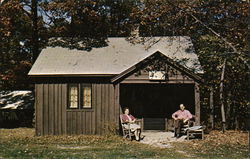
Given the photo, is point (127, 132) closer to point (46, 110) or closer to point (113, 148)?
point (113, 148)

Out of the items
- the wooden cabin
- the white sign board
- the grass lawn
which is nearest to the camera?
the grass lawn

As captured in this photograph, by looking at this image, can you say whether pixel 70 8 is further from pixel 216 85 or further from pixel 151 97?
pixel 216 85

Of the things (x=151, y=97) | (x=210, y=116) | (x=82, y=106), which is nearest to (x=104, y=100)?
(x=82, y=106)

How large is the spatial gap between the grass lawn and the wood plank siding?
1.06 meters

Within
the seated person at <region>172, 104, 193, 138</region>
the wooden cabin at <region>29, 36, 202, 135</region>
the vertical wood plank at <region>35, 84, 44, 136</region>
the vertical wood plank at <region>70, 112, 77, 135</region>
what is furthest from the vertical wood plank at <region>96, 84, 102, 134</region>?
the seated person at <region>172, 104, 193, 138</region>

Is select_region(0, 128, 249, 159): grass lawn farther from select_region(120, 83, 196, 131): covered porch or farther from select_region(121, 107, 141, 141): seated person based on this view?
select_region(120, 83, 196, 131): covered porch

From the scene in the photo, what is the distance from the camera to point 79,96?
743 inches

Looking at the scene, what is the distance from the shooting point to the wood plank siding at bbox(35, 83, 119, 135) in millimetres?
18781

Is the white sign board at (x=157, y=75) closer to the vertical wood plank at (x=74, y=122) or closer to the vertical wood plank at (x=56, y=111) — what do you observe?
the vertical wood plank at (x=74, y=122)

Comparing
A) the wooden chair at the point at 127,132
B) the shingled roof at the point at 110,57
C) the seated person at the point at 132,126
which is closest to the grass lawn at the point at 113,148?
the wooden chair at the point at 127,132

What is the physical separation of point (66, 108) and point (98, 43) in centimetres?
495

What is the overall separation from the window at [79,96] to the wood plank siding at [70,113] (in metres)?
0.22

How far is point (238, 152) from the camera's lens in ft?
42.6

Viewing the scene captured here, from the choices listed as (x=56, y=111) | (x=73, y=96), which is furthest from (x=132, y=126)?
(x=56, y=111)
